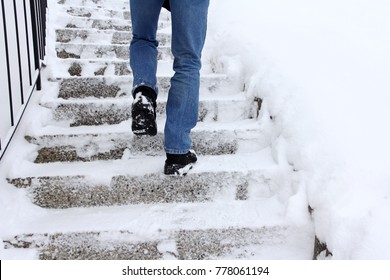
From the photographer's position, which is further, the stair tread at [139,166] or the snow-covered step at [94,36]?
the snow-covered step at [94,36]

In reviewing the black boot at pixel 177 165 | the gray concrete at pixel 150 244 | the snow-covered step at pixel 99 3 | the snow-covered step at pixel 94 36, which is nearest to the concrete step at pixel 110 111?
the black boot at pixel 177 165

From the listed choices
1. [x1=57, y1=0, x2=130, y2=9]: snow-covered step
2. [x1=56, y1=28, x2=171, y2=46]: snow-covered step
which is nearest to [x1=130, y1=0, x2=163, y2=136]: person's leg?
[x1=56, y1=28, x2=171, y2=46]: snow-covered step

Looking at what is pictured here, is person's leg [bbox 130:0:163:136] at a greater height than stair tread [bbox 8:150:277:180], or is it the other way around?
person's leg [bbox 130:0:163:136]

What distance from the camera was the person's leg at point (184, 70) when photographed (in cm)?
164

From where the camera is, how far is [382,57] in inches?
95.3

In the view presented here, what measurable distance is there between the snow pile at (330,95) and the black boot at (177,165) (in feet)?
1.66

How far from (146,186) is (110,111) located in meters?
0.61

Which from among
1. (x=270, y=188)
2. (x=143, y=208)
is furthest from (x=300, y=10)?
(x=143, y=208)

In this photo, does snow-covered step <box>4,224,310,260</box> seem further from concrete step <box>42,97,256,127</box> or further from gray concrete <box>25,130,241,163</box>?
concrete step <box>42,97,256,127</box>

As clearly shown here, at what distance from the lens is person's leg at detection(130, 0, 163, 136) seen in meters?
1.75

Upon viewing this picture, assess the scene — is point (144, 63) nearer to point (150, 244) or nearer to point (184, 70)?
point (184, 70)

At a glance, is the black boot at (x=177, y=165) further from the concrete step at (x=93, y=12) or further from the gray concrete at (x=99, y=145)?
the concrete step at (x=93, y=12)

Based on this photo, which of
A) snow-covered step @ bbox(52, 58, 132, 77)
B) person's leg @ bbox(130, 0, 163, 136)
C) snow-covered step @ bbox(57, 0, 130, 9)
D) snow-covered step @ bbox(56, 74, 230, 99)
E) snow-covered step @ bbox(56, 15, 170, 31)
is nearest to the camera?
person's leg @ bbox(130, 0, 163, 136)

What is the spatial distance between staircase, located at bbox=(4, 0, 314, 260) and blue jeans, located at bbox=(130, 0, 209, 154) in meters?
0.25
